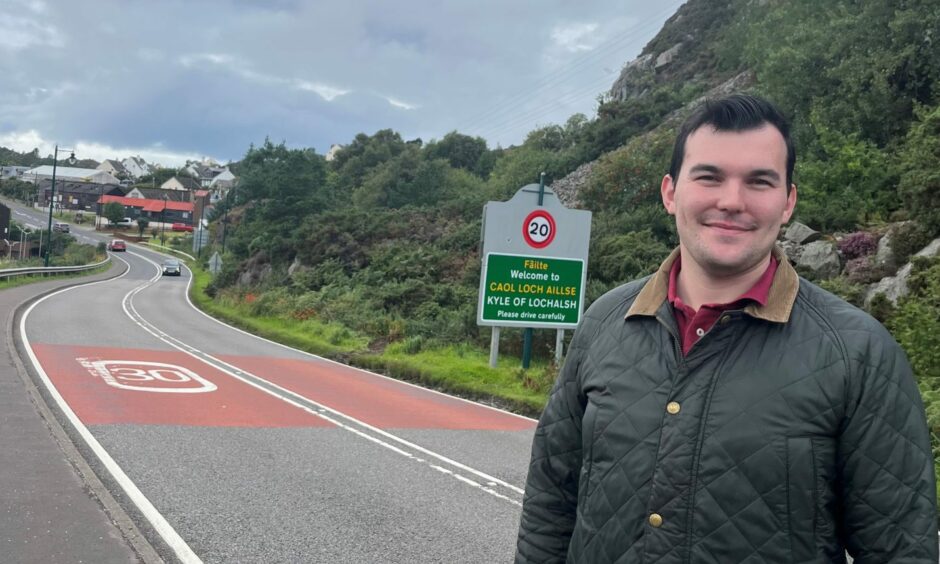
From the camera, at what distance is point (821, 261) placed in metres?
18.3

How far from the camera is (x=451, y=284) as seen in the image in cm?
2895

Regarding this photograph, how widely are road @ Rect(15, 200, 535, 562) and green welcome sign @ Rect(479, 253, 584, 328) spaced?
234 cm

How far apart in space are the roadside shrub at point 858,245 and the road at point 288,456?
9673 millimetres

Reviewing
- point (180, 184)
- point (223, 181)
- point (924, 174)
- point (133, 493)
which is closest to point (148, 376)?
point (133, 493)

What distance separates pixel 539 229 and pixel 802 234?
23.2ft

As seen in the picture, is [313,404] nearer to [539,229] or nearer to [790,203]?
[539,229]

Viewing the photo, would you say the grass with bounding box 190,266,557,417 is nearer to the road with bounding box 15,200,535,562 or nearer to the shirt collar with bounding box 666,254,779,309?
the road with bounding box 15,200,535,562

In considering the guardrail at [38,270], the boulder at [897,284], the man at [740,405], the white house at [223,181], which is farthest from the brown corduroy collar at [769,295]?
the white house at [223,181]

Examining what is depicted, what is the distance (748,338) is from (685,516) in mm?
518

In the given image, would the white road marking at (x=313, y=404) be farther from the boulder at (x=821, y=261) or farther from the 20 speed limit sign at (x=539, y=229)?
the boulder at (x=821, y=261)

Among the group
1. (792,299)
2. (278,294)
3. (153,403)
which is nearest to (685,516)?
(792,299)

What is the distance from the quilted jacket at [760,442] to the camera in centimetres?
Answer: 211

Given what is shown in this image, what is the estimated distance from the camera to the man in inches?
83.7

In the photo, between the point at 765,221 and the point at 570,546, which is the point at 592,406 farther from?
the point at 765,221
